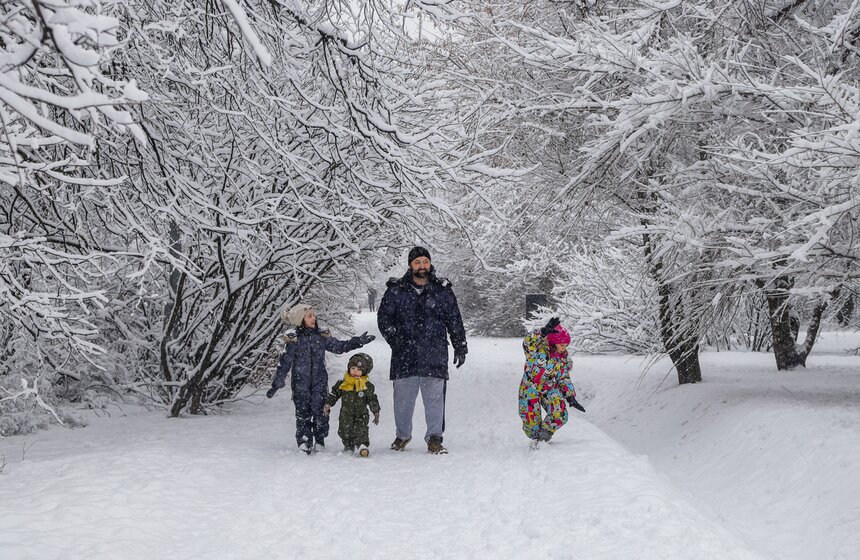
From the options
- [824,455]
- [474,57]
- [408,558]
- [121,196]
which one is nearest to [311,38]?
[121,196]

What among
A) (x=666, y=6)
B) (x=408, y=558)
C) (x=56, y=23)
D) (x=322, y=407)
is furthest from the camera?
(x=322, y=407)

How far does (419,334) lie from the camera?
7328 millimetres

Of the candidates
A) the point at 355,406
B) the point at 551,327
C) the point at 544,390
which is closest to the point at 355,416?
the point at 355,406

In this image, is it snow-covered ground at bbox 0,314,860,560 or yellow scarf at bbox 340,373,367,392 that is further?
yellow scarf at bbox 340,373,367,392

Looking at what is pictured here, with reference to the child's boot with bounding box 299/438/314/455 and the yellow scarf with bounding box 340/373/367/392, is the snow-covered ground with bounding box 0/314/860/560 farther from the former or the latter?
the yellow scarf with bounding box 340/373/367/392

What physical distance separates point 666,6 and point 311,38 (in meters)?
3.38

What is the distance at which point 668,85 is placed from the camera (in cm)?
623

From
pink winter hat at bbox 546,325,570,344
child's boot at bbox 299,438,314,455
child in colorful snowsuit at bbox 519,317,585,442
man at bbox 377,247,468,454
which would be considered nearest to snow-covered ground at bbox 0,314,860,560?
child's boot at bbox 299,438,314,455

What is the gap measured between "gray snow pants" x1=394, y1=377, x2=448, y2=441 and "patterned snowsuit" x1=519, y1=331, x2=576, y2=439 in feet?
2.76

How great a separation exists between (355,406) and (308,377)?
60 centimetres

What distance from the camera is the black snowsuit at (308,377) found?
7285 millimetres

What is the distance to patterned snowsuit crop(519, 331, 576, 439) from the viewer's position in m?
6.92

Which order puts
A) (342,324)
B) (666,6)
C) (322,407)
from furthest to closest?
(342,324) < (322,407) < (666,6)

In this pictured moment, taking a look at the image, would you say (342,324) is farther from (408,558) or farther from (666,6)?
(408,558)
